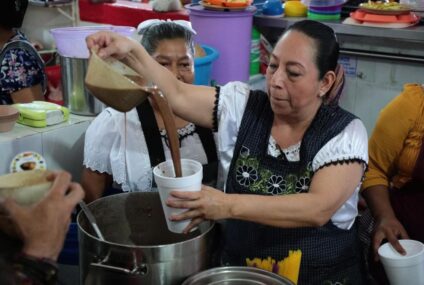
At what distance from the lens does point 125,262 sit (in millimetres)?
1321

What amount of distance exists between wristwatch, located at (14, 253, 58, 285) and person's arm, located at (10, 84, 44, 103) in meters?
1.50

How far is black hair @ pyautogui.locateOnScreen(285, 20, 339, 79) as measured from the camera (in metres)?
1.63

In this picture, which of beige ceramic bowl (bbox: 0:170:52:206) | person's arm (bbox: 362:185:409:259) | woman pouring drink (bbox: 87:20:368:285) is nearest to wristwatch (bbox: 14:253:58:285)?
beige ceramic bowl (bbox: 0:170:52:206)

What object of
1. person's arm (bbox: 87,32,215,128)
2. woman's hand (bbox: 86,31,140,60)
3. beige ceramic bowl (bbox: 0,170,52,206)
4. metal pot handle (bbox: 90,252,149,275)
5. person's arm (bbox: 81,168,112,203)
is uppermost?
woman's hand (bbox: 86,31,140,60)

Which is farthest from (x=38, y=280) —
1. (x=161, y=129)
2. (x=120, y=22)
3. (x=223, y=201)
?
(x=120, y=22)

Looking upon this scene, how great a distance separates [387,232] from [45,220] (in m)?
1.22

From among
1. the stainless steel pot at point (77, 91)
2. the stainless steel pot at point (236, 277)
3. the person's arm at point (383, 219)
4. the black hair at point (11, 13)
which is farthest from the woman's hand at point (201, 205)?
the black hair at point (11, 13)

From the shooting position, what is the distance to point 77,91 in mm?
2201

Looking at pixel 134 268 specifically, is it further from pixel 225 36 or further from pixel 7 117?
pixel 225 36

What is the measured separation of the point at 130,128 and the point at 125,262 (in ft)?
2.54

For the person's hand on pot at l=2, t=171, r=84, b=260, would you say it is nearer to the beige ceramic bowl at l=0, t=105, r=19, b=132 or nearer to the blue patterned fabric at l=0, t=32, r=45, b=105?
the beige ceramic bowl at l=0, t=105, r=19, b=132

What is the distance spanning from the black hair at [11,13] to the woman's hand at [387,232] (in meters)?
1.75

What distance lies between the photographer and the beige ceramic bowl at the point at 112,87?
51.9 inches

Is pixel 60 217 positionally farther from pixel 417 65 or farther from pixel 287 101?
pixel 417 65
